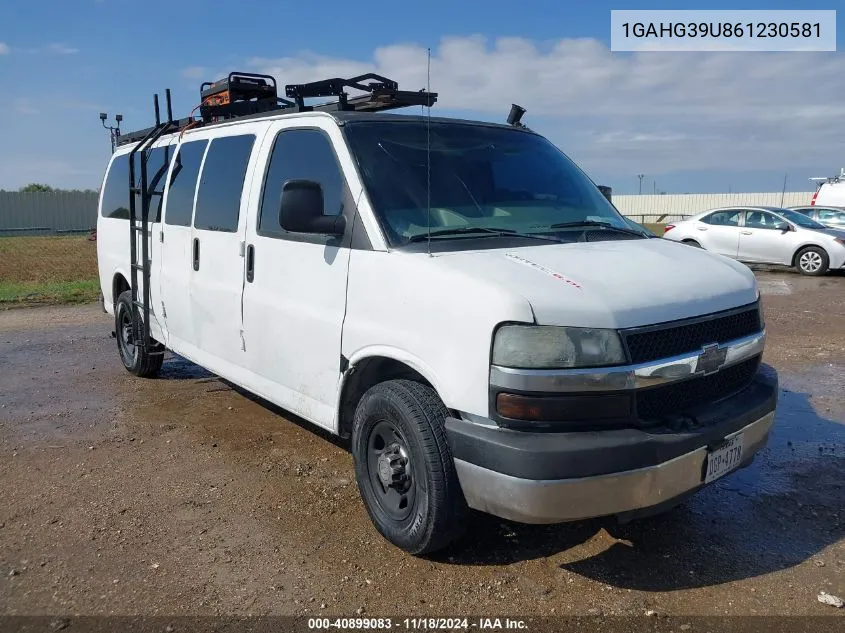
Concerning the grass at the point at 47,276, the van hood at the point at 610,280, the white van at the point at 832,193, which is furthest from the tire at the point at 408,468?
the white van at the point at 832,193

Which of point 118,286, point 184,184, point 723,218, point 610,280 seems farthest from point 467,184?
point 723,218

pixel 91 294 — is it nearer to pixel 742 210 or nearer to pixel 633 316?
pixel 633 316

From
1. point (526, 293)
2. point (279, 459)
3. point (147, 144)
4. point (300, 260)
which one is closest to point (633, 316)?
point (526, 293)

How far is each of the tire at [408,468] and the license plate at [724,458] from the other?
111 cm

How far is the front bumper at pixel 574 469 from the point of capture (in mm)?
2938

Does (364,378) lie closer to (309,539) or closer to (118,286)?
(309,539)

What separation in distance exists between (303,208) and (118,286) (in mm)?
4557

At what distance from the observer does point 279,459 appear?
4988mm

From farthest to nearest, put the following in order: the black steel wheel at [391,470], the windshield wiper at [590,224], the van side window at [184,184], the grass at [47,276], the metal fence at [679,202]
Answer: the metal fence at [679,202] → the grass at [47,276] → the van side window at [184,184] → the windshield wiper at [590,224] → the black steel wheel at [391,470]

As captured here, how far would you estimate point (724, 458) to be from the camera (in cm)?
338

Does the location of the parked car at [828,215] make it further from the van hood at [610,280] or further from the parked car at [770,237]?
the van hood at [610,280]

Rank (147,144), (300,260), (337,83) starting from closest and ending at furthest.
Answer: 1. (300,260)
2. (337,83)
3. (147,144)

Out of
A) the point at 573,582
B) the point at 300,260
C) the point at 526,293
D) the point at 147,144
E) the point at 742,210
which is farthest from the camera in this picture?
the point at 742,210

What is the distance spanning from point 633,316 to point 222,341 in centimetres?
305
